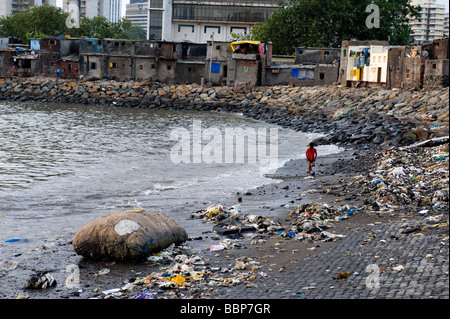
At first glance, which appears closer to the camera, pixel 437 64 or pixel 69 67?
pixel 437 64

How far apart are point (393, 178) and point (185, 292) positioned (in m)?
6.95

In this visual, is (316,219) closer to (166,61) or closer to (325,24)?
(166,61)

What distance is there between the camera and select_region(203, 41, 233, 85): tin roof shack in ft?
179

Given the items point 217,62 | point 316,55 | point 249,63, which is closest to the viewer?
point 249,63

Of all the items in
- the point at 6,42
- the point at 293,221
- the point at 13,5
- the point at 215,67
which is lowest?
the point at 293,221

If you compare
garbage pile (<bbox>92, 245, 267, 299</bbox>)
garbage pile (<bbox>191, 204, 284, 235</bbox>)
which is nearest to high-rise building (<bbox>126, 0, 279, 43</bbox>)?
garbage pile (<bbox>191, 204, 284, 235</bbox>)

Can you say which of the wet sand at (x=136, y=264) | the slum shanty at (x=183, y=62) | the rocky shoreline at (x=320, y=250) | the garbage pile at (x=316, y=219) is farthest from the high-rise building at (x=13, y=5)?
the garbage pile at (x=316, y=219)

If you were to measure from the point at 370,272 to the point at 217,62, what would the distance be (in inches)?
1912

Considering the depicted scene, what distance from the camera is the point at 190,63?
2194 inches

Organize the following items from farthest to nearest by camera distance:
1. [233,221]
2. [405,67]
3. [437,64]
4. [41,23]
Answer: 1. [41,23]
2. [405,67]
3. [437,64]
4. [233,221]

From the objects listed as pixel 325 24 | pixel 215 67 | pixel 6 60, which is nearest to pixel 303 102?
pixel 215 67

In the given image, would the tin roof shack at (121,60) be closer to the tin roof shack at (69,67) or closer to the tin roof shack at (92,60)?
the tin roof shack at (92,60)

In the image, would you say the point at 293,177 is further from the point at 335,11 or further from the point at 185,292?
the point at 335,11

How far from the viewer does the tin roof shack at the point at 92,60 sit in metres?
56.6
